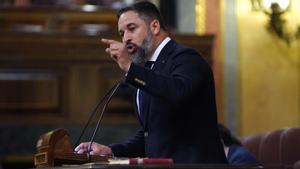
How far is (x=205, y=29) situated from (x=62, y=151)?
4.25 meters

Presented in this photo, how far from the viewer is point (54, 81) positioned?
6.00 meters

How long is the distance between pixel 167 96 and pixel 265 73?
424cm

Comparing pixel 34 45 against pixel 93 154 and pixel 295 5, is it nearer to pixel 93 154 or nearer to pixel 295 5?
pixel 295 5

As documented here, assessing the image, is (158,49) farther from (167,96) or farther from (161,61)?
(167,96)

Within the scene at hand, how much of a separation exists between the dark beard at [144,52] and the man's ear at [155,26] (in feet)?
0.09

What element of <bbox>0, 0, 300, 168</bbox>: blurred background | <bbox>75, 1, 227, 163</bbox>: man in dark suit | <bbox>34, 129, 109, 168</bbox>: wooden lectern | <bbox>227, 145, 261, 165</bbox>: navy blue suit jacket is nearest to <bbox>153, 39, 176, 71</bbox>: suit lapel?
<bbox>75, 1, 227, 163</bbox>: man in dark suit

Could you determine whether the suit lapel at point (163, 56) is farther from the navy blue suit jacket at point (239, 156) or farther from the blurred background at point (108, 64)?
the blurred background at point (108, 64)

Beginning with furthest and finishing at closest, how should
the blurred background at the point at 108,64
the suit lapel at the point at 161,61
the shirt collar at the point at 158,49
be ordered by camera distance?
the blurred background at the point at 108,64, the shirt collar at the point at 158,49, the suit lapel at the point at 161,61

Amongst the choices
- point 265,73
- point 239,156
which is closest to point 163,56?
point 239,156

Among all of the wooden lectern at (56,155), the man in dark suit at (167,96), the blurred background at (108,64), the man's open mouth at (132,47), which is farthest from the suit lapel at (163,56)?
the blurred background at (108,64)

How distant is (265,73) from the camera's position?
6.61m

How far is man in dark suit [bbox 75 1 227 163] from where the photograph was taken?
8.09 ft

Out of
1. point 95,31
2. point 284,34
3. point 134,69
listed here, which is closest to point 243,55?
point 284,34

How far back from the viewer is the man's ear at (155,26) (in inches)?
113
